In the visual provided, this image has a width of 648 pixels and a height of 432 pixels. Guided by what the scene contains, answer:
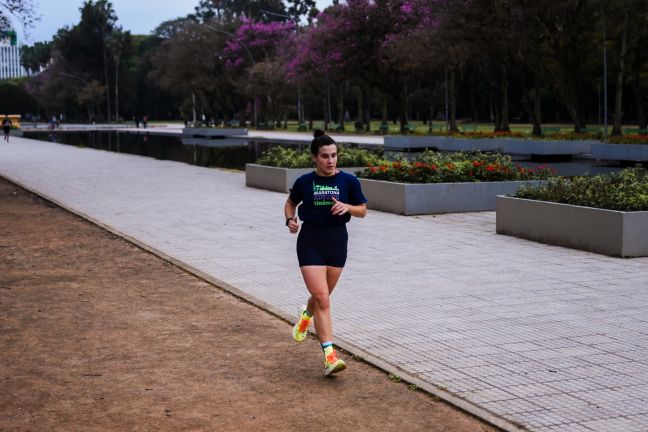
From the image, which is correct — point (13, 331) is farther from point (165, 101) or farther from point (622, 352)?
point (165, 101)

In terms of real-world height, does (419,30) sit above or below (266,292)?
above

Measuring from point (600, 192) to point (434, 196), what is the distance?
14.0 feet

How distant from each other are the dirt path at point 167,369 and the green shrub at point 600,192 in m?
5.26

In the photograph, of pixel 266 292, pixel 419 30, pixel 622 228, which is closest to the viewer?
pixel 266 292

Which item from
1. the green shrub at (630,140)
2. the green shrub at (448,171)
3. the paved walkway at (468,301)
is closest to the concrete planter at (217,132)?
the green shrub at (630,140)

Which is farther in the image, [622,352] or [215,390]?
[622,352]

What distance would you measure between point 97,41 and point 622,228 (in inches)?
4841

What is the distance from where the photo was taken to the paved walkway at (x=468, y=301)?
234 inches

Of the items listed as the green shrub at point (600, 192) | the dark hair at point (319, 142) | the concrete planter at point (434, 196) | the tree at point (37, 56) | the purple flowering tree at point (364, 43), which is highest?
the tree at point (37, 56)

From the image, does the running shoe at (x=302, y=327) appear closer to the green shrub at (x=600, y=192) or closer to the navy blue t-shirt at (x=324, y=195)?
the navy blue t-shirt at (x=324, y=195)

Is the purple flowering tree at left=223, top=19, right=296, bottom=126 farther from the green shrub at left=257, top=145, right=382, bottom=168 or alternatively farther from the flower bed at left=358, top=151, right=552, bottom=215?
the flower bed at left=358, top=151, right=552, bottom=215

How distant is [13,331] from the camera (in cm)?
793

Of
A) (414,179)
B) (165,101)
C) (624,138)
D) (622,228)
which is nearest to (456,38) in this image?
(624,138)

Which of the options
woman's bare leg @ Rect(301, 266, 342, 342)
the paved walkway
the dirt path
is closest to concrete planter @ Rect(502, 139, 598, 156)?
the paved walkway
